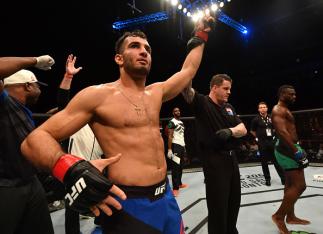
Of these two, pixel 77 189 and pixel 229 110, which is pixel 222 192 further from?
pixel 77 189

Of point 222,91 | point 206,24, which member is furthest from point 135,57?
point 222,91

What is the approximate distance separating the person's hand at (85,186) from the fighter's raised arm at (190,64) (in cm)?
96

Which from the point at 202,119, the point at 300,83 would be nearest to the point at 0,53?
the point at 202,119

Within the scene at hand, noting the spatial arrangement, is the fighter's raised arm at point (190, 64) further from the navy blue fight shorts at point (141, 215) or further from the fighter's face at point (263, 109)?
the fighter's face at point (263, 109)

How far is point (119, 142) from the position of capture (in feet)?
4.60

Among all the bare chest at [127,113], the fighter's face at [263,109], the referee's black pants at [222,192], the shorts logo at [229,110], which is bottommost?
the referee's black pants at [222,192]

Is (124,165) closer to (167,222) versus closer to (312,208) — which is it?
(167,222)

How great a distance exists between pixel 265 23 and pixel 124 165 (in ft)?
46.2

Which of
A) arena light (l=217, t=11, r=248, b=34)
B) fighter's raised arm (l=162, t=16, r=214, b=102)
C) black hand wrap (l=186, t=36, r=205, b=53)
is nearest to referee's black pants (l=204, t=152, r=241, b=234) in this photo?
fighter's raised arm (l=162, t=16, r=214, b=102)

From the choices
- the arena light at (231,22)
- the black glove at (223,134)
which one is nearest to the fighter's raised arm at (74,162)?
the black glove at (223,134)

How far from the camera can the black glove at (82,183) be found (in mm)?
955

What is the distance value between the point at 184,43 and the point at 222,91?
386 inches

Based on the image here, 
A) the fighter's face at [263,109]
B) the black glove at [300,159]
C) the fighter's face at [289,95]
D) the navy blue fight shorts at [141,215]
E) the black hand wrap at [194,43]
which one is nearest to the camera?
the navy blue fight shorts at [141,215]

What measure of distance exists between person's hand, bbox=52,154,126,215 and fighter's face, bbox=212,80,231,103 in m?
2.02
